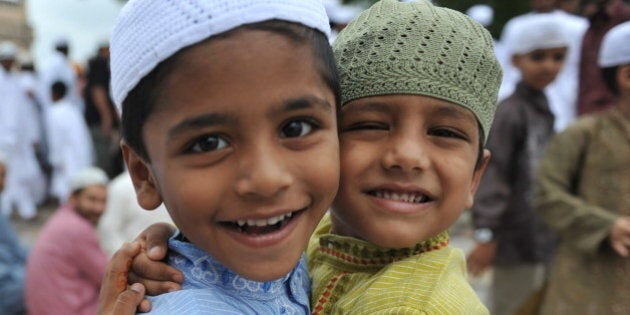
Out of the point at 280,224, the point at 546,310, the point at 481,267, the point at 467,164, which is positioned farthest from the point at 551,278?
the point at 280,224

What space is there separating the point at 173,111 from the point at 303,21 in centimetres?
31

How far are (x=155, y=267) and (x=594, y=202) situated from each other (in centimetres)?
265

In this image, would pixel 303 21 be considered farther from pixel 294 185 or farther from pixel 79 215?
pixel 79 215

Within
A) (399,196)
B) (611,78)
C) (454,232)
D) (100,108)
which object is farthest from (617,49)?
(100,108)

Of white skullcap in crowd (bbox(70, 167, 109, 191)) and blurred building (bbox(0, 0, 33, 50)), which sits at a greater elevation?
white skullcap in crowd (bbox(70, 167, 109, 191))

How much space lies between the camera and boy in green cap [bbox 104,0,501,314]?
1631mm

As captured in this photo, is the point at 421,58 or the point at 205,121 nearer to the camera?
the point at 205,121

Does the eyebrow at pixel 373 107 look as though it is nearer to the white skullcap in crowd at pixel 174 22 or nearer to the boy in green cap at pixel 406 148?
the boy in green cap at pixel 406 148

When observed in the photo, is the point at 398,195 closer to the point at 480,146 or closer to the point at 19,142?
the point at 480,146

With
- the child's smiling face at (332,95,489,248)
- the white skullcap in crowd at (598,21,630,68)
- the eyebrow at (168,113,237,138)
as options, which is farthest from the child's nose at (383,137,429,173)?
the white skullcap in crowd at (598,21,630,68)

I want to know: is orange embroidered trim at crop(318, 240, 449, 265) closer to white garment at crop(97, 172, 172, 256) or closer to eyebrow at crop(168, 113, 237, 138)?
eyebrow at crop(168, 113, 237, 138)

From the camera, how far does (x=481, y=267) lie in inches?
178

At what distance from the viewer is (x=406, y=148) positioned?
161 centimetres

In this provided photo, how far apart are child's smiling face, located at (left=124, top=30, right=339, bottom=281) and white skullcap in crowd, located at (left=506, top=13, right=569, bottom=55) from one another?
350 cm
